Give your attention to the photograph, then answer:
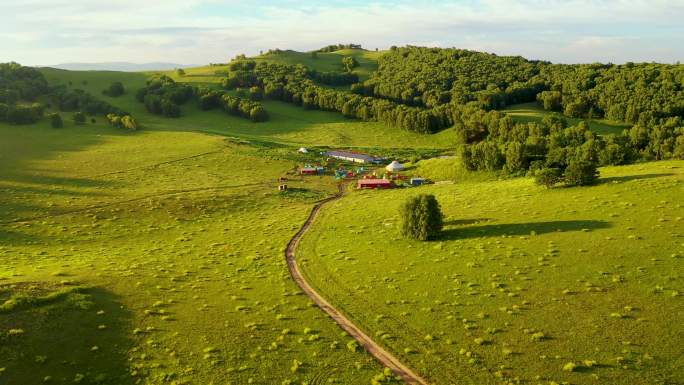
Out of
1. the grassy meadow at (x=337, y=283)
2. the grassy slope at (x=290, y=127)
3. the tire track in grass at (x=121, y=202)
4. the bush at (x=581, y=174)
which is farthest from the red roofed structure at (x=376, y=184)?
the grassy slope at (x=290, y=127)

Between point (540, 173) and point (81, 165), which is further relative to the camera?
point (81, 165)

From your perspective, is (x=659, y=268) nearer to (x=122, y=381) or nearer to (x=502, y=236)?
(x=502, y=236)

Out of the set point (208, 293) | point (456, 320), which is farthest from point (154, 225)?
point (456, 320)

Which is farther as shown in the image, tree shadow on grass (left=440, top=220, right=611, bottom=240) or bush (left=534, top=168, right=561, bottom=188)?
bush (left=534, top=168, right=561, bottom=188)

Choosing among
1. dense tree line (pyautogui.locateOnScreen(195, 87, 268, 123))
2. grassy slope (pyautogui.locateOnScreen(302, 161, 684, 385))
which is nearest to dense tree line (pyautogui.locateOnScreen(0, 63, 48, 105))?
dense tree line (pyautogui.locateOnScreen(195, 87, 268, 123))

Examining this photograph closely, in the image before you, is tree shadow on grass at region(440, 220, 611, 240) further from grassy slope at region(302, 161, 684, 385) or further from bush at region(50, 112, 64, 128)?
bush at region(50, 112, 64, 128)
